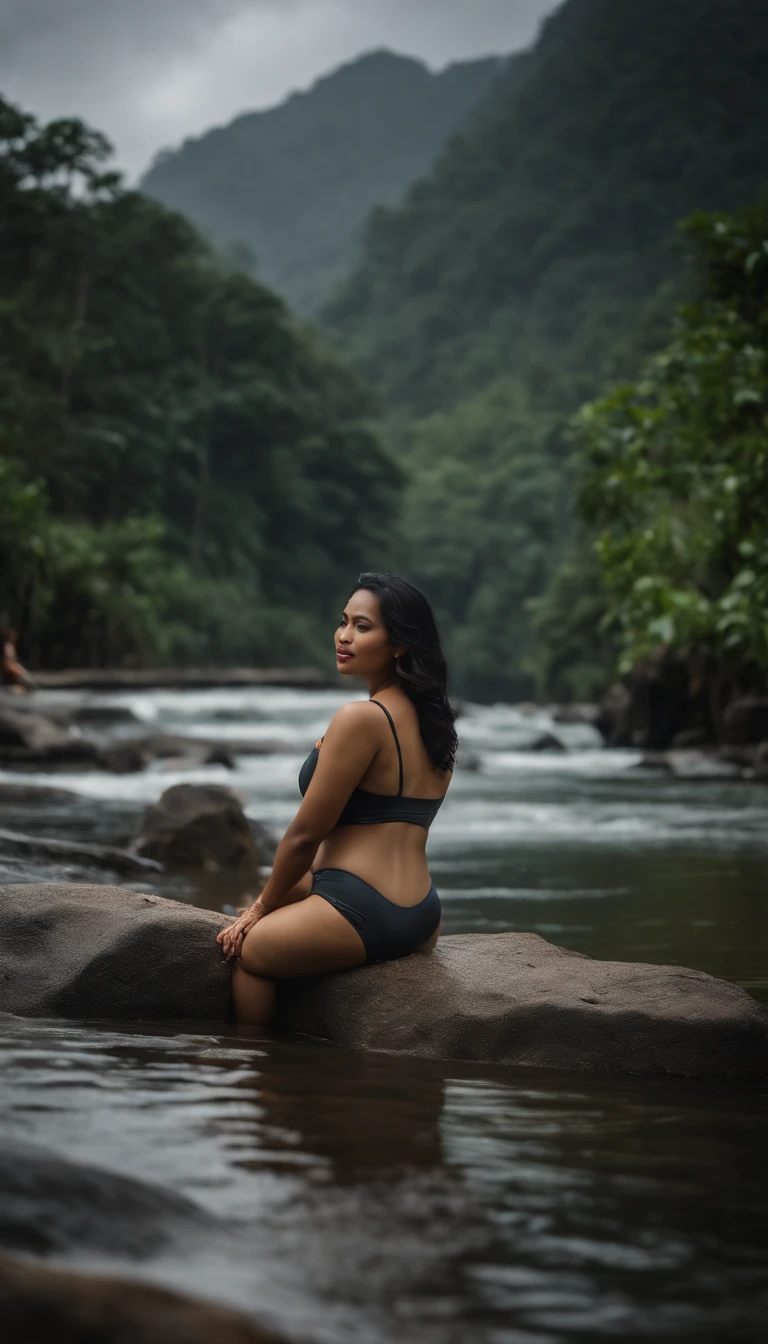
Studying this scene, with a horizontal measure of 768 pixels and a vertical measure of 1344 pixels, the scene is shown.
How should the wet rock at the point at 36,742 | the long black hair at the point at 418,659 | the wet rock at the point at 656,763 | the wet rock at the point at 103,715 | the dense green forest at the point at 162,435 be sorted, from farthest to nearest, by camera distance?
the dense green forest at the point at 162,435 < the wet rock at the point at 103,715 < the wet rock at the point at 656,763 < the wet rock at the point at 36,742 < the long black hair at the point at 418,659

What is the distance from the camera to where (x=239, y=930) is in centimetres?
505

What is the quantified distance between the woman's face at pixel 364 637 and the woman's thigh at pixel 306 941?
29.2 inches

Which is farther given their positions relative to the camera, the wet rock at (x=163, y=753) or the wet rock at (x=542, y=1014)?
the wet rock at (x=163, y=753)

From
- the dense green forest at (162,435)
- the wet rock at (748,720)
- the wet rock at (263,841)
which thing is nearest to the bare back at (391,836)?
the wet rock at (263,841)

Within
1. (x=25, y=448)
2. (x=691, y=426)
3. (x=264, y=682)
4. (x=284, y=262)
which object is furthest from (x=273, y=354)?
(x=284, y=262)

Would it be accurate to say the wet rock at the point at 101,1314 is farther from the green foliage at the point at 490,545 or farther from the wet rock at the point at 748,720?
the green foliage at the point at 490,545

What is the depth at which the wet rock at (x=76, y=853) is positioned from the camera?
832 centimetres

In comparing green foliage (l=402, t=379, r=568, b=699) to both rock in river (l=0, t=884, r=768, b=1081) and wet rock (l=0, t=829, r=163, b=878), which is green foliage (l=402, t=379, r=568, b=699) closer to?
wet rock (l=0, t=829, r=163, b=878)

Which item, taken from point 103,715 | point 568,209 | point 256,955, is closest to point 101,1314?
point 256,955

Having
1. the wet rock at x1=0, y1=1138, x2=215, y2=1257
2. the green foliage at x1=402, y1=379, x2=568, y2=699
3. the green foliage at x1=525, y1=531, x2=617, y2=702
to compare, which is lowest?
the wet rock at x1=0, y1=1138, x2=215, y2=1257

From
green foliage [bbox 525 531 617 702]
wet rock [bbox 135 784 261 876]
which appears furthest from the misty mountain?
wet rock [bbox 135 784 261 876]

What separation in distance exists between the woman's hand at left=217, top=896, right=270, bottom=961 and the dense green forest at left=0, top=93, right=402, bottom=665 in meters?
30.3

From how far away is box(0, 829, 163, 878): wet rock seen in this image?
8.32m

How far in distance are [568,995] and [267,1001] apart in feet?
3.25
